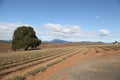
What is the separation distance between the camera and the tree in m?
68.9

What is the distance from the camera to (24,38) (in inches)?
2714

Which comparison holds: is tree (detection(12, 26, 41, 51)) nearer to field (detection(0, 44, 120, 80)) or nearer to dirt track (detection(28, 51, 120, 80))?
field (detection(0, 44, 120, 80))

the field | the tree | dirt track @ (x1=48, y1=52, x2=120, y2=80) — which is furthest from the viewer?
the tree

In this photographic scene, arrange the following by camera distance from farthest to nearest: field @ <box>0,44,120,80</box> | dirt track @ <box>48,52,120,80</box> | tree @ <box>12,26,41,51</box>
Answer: tree @ <box>12,26,41,51</box> → field @ <box>0,44,120,80</box> → dirt track @ <box>48,52,120,80</box>

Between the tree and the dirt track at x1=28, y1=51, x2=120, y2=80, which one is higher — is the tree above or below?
above

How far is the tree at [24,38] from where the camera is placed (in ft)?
226

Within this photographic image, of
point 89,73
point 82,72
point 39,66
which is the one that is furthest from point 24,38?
point 89,73

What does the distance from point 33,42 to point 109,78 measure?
5672cm

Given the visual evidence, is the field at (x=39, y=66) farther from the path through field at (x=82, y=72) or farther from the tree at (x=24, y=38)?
the tree at (x=24, y=38)

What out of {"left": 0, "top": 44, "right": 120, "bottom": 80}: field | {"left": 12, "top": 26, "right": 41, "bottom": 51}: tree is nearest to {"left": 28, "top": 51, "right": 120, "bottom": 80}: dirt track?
{"left": 0, "top": 44, "right": 120, "bottom": 80}: field

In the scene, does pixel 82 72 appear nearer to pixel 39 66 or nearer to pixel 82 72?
pixel 82 72

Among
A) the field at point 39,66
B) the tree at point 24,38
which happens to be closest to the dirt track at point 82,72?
the field at point 39,66

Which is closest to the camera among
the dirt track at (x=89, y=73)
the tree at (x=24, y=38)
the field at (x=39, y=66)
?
the dirt track at (x=89, y=73)

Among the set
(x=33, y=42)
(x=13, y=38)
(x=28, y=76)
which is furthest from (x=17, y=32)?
(x=28, y=76)
